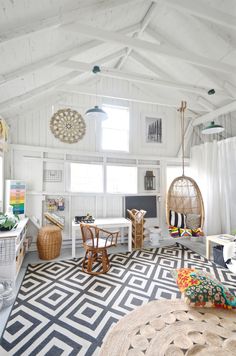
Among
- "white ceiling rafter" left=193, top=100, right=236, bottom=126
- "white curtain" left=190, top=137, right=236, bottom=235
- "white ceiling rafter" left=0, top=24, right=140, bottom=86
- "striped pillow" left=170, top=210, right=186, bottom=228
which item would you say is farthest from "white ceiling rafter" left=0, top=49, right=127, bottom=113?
"striped pillow" left=170, top=210, right=186, bottom=228

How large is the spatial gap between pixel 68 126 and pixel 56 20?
2.54 m

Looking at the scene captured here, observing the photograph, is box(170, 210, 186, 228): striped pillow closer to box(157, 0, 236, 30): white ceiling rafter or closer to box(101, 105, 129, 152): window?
box(101, 105, 129, 152): window

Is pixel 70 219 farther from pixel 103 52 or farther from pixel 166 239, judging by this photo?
pixel 103 52

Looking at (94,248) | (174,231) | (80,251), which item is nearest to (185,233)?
(174,231)

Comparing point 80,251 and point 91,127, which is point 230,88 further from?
point 80,251

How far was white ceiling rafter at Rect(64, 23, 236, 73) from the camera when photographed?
2.16m

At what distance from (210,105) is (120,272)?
4.20 m

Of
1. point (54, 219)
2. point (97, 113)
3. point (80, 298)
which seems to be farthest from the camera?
point (54, 219)

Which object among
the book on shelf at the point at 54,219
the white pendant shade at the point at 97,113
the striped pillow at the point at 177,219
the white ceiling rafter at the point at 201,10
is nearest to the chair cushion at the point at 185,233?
the striped pillow at the point at 177,219

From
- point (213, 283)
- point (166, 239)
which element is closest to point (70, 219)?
point (166, 239)

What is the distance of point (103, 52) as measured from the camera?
11.4 ft

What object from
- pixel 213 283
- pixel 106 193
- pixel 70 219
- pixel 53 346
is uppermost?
pixel 106 193

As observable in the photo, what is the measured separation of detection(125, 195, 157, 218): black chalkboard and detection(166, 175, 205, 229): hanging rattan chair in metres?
0.43

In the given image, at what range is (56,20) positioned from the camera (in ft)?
6.31
